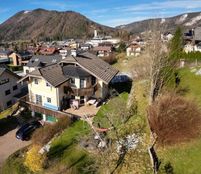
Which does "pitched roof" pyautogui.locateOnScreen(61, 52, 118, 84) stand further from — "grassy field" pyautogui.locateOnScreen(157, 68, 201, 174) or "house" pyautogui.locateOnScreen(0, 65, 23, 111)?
"grassy field" pyautogui.locateOnScreen(157, 68, 201, 174)

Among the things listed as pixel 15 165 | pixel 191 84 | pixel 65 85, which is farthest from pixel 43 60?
pixel 191 84

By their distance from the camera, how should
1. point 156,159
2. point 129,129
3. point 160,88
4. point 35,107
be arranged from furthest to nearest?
point 35,107 → point 160,88 → point 129,129 → point 156,159

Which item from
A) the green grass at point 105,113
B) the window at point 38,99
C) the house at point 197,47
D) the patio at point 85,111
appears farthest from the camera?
the house at point 197,47

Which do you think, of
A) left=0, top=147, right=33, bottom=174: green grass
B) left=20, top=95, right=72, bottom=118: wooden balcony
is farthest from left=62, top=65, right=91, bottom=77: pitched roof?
left=0, top=147, right=33, bottom=174: green grass

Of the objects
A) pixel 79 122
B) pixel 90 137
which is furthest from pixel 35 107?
pixel 90 137

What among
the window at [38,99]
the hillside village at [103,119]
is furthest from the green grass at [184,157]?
the window at [38,99]

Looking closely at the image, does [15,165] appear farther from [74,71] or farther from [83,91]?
[74,71]

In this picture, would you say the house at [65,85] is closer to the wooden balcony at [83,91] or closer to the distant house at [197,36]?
the wooden balcony at [83,91]

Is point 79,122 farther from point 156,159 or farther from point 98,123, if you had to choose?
point 156,159
